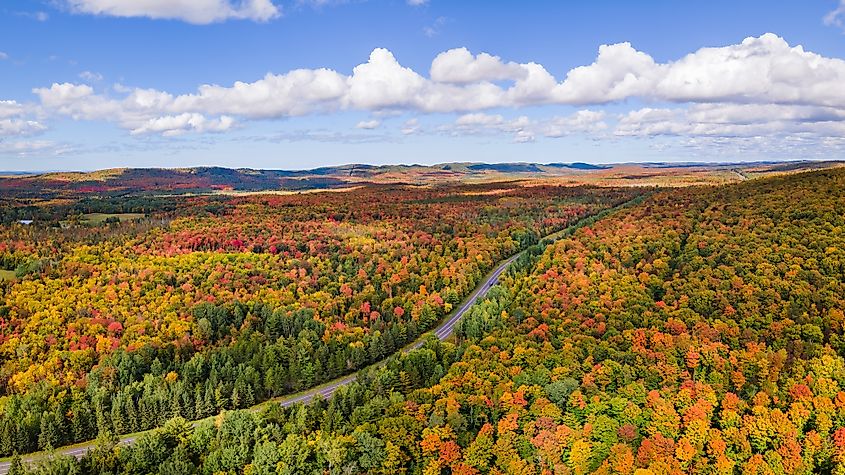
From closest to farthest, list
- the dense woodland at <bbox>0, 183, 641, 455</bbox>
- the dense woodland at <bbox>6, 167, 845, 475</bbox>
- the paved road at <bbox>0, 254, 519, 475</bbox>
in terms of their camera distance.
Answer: the dense woodland at <bbox>6, 167, 845, 475</bbox> → the paved road at <bbox>0, 254, 519, 475</bbox> → the dense woodland at <bbox>0, 183, 641, 455</bbox>

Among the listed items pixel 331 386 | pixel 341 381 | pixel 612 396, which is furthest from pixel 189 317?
pixel 612 396

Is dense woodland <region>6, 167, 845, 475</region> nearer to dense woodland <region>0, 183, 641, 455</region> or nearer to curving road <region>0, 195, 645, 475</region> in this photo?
curving road <region>0, 195, 645, 475</region>

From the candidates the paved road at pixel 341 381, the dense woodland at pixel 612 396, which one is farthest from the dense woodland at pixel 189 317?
the dense woodland at pixel 612 396

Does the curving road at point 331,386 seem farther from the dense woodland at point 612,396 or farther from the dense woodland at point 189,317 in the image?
the dense woodland at point 612,396

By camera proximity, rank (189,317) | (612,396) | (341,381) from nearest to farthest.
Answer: (612,396)
(341,381)
(189,317)

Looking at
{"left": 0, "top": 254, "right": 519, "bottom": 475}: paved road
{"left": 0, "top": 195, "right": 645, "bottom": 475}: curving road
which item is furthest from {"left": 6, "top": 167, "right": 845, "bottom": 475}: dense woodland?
{"left": 0, "top": 254, "right": 519, "bottom": 475}: paved road

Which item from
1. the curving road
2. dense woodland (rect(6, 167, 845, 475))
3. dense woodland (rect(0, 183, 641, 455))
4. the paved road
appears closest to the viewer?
dense woodland (rect(6, 167, 845, 475))

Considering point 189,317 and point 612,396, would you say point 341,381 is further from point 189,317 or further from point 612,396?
point 612,396
